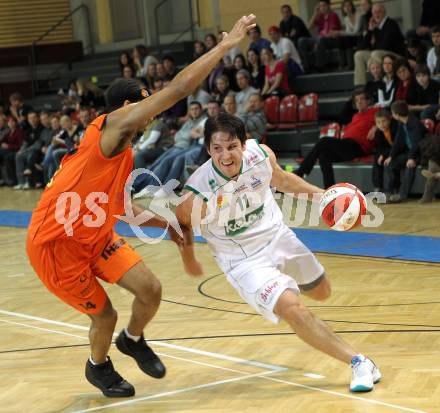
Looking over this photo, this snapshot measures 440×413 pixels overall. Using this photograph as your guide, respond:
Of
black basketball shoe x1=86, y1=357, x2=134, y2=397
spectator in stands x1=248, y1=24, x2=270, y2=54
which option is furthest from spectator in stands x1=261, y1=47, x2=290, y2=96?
black basketball shoe x1=86, y1=357, x2=134, y2=397

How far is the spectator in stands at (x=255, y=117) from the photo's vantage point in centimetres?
1433

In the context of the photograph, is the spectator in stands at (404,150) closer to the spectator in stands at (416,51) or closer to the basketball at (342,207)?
the spectator in stands at (416,51)

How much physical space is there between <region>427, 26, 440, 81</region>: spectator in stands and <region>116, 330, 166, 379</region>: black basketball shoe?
9147mm

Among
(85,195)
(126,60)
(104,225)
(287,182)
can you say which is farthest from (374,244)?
(126,60)

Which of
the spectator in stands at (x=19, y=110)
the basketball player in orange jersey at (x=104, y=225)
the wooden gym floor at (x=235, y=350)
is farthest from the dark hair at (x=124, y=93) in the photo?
the spectator in stands at (x=19, y=110)

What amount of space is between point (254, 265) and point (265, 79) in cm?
1107

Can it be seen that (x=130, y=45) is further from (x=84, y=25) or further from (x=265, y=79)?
(x=265, y=79)

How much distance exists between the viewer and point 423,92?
12656 millimetres

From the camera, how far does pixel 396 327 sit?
6020 mm

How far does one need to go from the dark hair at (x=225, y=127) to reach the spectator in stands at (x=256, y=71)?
429 inches

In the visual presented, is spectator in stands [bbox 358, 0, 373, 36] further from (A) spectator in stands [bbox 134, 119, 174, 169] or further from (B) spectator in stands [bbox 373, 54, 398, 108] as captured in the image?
(A) spectator in stands [bbox 134, 119, 174, 169]

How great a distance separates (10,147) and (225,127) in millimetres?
15171

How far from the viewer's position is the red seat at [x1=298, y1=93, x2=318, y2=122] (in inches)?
583

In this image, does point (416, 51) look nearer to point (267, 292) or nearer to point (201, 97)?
point (201, 97)
